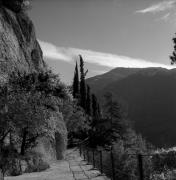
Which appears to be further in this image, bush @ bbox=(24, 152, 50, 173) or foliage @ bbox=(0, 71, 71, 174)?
bush @ bbox=(24, 152, 50, 173)

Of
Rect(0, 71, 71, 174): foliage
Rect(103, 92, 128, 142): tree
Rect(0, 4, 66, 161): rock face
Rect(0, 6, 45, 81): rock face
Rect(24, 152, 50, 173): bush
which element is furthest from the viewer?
Rect(103, 92, 128, 142): tree

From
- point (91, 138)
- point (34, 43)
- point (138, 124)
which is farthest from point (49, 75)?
point (138, 124)

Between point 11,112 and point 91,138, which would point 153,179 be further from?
point 91,138

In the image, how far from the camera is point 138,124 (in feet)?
618

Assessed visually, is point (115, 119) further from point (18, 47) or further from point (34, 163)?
point (34, 163)

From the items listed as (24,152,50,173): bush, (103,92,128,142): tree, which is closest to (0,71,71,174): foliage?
(24,152,50,173): bush

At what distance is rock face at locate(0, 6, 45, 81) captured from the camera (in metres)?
21.2

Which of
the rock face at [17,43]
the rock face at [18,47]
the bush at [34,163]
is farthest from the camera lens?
the rock face at [18,47]

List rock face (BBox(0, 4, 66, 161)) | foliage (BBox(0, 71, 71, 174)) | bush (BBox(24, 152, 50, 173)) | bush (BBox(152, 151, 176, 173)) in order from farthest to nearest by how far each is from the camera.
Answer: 1. rock face (BBox(0, 4, 66, 161))
2. bush (BBox(24, 152, 50, 173))
3. bush (BBox(152, 151, 176, 173))
4. foliage (BBox(0, 71, 71, 174))

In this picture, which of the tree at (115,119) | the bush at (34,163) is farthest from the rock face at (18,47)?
the tree at (115,119)

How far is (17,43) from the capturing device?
24906mm

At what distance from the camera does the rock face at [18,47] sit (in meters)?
21.4

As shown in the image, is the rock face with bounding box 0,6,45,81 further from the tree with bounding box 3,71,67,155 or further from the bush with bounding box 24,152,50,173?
the bush with bounding box 24,152,50,173

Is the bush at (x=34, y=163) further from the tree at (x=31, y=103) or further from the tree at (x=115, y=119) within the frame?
the tree at (x=115, y=119)
